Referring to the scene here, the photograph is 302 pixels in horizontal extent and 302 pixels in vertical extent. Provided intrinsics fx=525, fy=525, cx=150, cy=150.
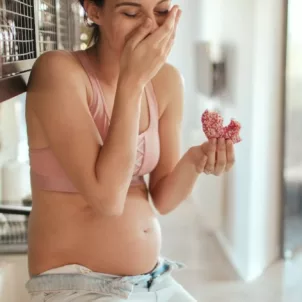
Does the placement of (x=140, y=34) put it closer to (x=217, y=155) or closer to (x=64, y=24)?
(x=217, y=155)

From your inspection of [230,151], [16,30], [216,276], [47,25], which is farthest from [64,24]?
[216,276]

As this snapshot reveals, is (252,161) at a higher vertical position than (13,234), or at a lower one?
higher

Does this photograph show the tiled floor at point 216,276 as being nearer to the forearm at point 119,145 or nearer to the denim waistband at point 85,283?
the denim waistband at point 85,283

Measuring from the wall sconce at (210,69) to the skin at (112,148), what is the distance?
4.41 ft

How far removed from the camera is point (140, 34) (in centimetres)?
82

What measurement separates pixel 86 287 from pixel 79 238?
0.28 ft

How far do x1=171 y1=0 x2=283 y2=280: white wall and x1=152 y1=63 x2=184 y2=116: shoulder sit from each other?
964mm

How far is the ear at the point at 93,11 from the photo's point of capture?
91 centimetres

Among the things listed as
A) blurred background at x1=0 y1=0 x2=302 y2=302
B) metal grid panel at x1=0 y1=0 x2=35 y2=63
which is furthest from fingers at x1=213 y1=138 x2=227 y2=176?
blurred background at x1=0 y1=0 x2=302 y2=302

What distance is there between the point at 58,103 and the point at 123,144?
0.13m

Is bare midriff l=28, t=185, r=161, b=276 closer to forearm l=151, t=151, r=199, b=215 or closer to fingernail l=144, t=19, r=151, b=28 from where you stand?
forearm l=151, t=151, r=199, b=215

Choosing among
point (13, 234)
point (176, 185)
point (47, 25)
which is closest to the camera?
point (176, 185)

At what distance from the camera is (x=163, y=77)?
1.06 metres

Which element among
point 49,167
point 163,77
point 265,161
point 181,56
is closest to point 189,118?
point 181,56
